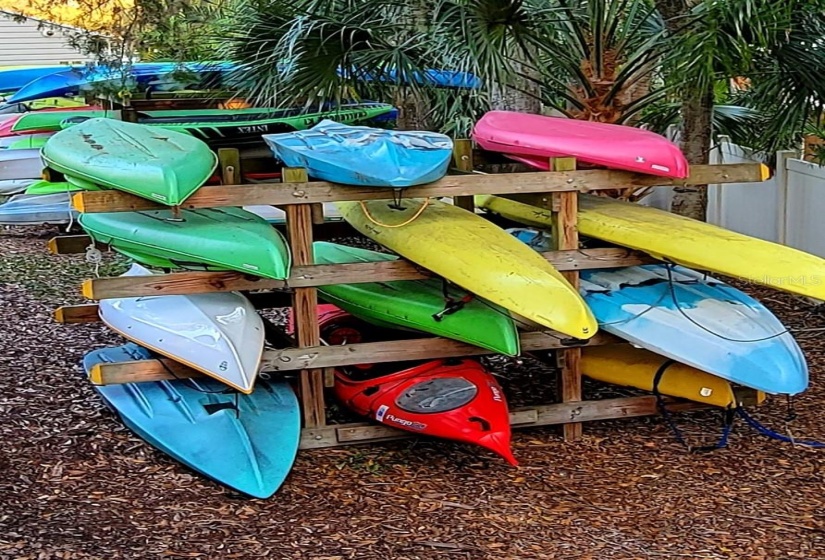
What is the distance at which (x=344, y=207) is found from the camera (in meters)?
5.22

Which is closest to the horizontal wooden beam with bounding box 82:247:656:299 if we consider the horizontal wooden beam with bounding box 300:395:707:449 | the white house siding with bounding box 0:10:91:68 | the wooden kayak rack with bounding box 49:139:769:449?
the wooden kayak rack with bounding box 49:139:769:449

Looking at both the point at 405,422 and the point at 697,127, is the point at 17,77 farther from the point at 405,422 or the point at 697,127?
the point at 405,422

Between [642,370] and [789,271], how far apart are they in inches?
35.4

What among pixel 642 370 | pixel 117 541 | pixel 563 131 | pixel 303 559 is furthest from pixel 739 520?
pixel 117 541

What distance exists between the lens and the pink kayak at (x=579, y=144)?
4332 mm

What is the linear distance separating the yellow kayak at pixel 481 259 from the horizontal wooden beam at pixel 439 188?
0.23 metres

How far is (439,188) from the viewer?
167 inches

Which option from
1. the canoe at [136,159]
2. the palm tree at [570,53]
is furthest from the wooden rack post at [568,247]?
the canoe at [136,159]

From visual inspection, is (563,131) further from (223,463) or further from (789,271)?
(223,463)

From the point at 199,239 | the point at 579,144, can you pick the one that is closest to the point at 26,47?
the point at 199,239

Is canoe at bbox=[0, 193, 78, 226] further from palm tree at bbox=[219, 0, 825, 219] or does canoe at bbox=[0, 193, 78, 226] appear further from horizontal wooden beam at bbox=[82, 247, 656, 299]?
horizontal wooden beam at bbox=[82, 247, 656, 299]

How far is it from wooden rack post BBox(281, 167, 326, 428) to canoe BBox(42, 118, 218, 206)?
0.44m

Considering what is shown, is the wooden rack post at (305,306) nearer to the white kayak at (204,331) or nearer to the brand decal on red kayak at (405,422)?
the white kayak at (204,331)

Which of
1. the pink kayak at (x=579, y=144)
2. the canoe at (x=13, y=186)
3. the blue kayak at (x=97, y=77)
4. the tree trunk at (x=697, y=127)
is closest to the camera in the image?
the pink kayak at (x=579, y=144)
